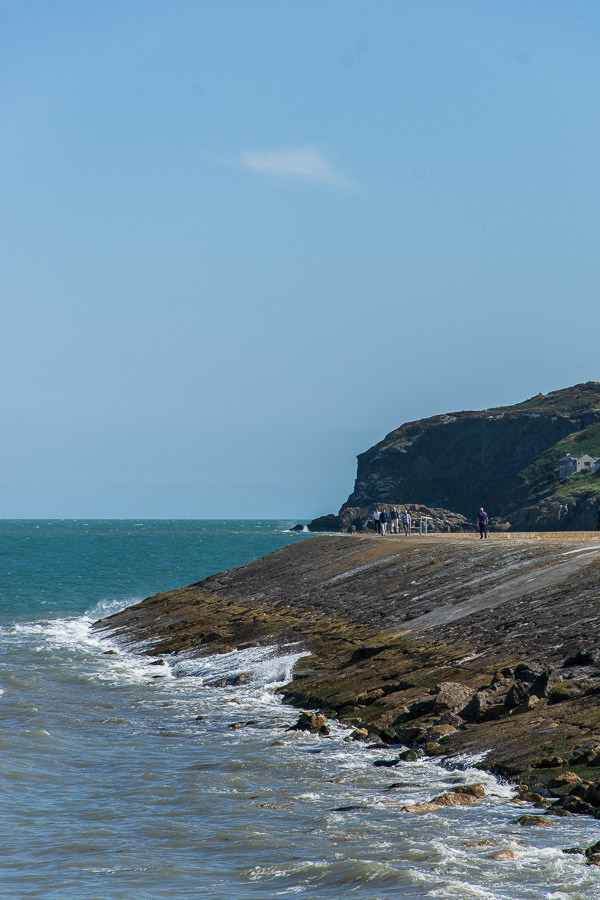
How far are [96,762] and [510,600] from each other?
1380 cm

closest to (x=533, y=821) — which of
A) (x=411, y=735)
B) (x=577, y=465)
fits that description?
(x=411, y=735)

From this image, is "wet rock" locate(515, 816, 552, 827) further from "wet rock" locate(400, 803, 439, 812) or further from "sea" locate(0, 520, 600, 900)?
"wet rock" locate(400, 803, 439, 812)

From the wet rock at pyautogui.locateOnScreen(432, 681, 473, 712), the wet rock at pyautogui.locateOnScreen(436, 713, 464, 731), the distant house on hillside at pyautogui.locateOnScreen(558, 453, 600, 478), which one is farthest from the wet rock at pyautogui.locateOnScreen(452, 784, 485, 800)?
the distant house on hillside at pyautogui.locateOnScreen(558, 453, 600, 478)

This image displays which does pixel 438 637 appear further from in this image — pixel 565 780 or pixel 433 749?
pixel 565 780

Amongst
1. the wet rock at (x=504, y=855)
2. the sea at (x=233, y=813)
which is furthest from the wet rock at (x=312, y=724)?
the wet rock at (x=504, y=855)

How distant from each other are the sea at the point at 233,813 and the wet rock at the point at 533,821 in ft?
0.51

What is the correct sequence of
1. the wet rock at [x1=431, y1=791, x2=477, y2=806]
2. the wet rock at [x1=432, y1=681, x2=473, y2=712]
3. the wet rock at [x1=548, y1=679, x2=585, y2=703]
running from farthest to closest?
the wet rock at [x1=432, y1=681, x2=473, y2=712], the wet rock at [x1=548, y1=679, x2=585, y2=703], the wet rock at [x1=431, y1=791, x2=477, y2=806]

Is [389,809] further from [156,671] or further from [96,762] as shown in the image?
[156,671]

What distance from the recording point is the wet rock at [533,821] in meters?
13.7

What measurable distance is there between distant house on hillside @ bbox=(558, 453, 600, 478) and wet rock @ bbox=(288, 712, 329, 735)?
17978 centimetres

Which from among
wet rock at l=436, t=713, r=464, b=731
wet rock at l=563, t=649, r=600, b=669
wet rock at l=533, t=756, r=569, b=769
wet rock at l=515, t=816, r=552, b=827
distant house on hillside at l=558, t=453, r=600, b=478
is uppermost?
distant house on hillside at l=558, t=453, r=600, b=478

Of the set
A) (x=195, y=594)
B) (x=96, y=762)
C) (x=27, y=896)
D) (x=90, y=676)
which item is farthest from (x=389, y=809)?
(x=195, y=594)

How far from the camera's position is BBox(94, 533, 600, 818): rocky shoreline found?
1714 centimetres

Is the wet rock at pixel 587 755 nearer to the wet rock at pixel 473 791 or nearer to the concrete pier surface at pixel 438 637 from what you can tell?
the concrete pier surface at pixel 438 637
